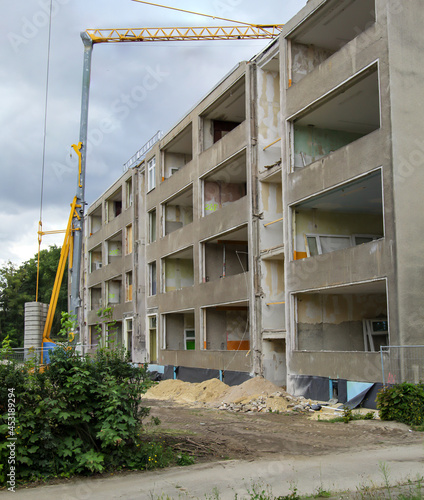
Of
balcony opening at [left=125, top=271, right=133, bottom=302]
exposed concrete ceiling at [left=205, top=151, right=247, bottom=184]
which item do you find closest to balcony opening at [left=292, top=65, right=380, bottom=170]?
exposed concrete ceiling at [left=205, top=151, right=247, bottom=184]

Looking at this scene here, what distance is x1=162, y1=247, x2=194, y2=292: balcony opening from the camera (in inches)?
1387

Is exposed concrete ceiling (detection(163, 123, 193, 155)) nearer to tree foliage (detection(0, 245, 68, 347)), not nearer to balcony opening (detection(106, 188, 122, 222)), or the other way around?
balcony opening (detection(106, 188, 122, 222))

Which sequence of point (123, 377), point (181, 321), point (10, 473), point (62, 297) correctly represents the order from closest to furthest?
1. point (10, 473)
2. point (123, 377)
3. point (181, 321)
4. point (62, 297)

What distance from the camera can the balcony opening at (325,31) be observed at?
64.7 feet

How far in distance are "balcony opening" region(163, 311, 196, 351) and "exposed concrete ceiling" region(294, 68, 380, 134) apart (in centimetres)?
1599

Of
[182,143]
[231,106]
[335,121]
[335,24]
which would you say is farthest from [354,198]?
[182,143]

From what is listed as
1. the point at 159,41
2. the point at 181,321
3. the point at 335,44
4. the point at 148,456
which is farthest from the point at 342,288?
the point at 159,41

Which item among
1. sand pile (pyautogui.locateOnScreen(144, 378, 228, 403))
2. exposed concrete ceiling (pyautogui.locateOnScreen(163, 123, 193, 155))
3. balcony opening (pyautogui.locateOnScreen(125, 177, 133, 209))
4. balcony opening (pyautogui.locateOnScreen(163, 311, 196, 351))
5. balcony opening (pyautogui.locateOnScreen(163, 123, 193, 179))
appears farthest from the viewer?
balcony opening (pyautogui.locateOnScreen(125, 177, 133, 209))

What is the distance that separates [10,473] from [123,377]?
2.38 m

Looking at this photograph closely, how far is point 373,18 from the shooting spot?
19969 millimetres

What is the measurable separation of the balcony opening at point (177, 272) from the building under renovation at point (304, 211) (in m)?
0.07

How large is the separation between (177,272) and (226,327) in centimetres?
736

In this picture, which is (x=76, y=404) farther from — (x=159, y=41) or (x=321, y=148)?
(x=159, y=41)

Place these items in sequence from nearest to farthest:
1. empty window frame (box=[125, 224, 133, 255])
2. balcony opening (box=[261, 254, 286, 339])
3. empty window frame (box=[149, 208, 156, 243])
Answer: balcony opening (box=[261, 254, 286, 339]), empty window frame (box=[149, 208, 156, 243]), empty window frame (box=[125, 224, 133, 255])
